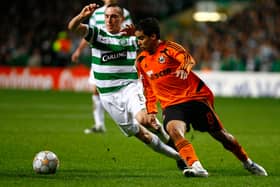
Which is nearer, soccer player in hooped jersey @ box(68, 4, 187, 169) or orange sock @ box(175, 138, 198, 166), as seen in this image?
orange sock @ box(175, 138, 198, 166)

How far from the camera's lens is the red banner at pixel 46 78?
30.7m

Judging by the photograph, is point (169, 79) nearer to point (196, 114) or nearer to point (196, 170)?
point (196, 114)

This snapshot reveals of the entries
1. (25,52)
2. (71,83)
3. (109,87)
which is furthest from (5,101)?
(109,87)

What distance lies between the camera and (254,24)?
30.0 m

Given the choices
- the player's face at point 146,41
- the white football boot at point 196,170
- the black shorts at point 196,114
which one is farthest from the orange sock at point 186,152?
the player's face at point 146,41

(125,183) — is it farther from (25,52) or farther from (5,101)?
(25,52)

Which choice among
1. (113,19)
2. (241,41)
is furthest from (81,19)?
(241,41)

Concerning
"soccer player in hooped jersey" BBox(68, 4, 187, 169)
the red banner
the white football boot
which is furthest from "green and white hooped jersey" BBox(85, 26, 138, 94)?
the red banner

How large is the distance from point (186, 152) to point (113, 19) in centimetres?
230

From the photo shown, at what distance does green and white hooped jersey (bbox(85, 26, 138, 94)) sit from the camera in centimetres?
1034

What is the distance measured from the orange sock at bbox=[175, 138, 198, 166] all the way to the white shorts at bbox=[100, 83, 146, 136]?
1.22m

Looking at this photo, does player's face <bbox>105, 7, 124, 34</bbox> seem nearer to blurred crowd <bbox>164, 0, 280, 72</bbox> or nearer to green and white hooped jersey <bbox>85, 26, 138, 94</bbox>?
green and white hooped jersey <bbox>85, 26, 138, 94</bbox>

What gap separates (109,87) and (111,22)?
86 cm

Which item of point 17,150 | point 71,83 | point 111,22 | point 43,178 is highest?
point 111,22
